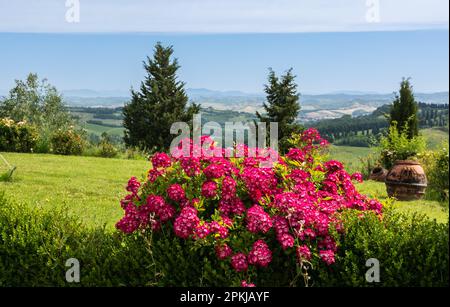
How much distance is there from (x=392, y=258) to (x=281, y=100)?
34879mm

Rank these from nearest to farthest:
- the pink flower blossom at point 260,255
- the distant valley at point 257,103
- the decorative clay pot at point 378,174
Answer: the pink flower blossom at point 260,255 → the decorative clay pot at point 378,174 → the distant valley at point 257,103

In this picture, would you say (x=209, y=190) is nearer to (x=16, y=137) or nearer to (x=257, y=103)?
(x=16, y=137)

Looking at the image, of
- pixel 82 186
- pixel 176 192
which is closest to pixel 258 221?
pixel 176 192

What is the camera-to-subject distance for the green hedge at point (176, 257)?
4.41 metres

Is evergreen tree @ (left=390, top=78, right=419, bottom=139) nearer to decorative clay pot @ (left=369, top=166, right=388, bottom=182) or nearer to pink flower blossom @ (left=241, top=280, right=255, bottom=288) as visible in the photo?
decorative clay pot @ (left=369, top=166, right=388, bottom=182)

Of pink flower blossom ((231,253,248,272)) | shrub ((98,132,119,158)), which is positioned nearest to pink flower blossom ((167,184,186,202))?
pink flower blossom ((231,253,248,272))

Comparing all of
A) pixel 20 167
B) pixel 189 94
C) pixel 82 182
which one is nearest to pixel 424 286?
pixel 82 182

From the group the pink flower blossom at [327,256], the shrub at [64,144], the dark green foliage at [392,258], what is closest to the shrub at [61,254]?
the pink flower blossom at [327,256]

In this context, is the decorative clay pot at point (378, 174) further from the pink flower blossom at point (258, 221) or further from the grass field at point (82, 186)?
the pink flower blossom at point (258, 221)

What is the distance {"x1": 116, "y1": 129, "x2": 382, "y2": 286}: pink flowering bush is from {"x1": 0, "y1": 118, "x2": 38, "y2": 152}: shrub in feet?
47.9

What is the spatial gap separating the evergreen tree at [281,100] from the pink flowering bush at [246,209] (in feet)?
105

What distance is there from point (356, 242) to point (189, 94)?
3729 cm

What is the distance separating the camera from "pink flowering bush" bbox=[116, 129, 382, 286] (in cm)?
444
